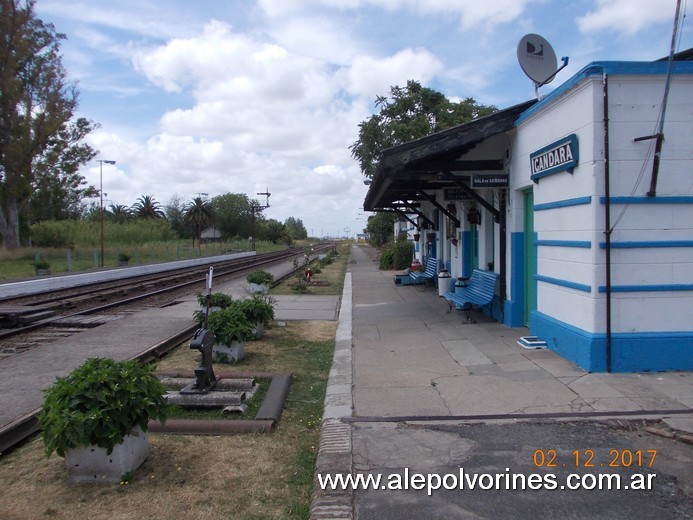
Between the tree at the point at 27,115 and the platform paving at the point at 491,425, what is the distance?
43345 mm

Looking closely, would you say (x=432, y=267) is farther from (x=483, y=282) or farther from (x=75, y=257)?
(x=75, y=257)

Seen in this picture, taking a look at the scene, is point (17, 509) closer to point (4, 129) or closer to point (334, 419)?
point (334, 419)

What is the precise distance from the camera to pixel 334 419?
17.2 feet

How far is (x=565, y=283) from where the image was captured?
23.3 ft

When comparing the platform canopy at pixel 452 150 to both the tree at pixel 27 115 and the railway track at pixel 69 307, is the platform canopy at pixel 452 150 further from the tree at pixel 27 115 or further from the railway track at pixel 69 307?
the tree at pixel 27 115

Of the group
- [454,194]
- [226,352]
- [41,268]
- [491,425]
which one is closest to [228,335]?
[226,352]

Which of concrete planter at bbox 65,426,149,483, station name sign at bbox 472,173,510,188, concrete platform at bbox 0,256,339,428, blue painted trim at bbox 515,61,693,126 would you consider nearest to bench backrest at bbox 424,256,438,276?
concrete platform at bbox 0,256,339,428

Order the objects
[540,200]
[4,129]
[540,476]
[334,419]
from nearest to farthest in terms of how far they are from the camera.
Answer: [540,476] → [334,419] → [540,200] → [4,129]

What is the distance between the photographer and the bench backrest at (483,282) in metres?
10.2

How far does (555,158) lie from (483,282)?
3931 millimetres

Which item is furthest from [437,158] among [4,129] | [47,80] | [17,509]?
[47,80]

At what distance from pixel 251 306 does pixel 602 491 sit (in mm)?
6250

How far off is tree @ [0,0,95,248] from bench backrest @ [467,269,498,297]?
1632 inches
